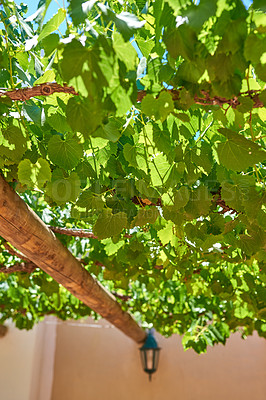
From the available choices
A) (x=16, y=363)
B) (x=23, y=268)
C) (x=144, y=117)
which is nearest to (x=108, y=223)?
(x=144, y=117)

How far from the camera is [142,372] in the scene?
641 cm

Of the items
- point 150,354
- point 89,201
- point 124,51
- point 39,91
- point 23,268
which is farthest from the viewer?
point 150,354

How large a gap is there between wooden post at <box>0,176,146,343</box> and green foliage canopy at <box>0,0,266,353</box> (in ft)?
0.36

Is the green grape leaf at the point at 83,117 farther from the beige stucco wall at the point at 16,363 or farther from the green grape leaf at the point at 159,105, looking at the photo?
the beige stucco wall at the point at 16,363

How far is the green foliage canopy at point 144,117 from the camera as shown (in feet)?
2.37

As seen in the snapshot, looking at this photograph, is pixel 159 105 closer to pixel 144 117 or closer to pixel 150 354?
pixel 144 117

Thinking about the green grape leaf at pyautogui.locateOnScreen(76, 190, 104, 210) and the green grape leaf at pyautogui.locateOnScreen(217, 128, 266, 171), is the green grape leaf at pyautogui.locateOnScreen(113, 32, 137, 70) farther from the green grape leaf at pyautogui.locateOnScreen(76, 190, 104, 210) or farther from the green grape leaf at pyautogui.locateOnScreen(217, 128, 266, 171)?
the green grape leaf at pyautogui.locateOnScreen(76, 190, 104, 210)

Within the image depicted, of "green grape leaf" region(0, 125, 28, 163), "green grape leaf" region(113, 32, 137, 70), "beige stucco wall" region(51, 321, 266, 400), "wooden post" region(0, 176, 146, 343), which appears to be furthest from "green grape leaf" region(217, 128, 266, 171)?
"beige stucco wall" region(51, 321, 266, 400)

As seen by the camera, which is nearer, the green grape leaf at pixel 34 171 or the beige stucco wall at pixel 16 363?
the green grape leaf at pixel 34 171

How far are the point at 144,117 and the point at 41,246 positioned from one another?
83cm

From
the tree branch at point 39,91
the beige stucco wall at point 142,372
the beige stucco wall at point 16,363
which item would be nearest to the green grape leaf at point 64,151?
the tree branch at point 39,91

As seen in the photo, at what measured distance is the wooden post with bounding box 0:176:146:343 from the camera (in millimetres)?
1417

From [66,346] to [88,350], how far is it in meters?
0.37

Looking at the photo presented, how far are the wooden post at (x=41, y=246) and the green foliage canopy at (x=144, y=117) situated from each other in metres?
0.11
